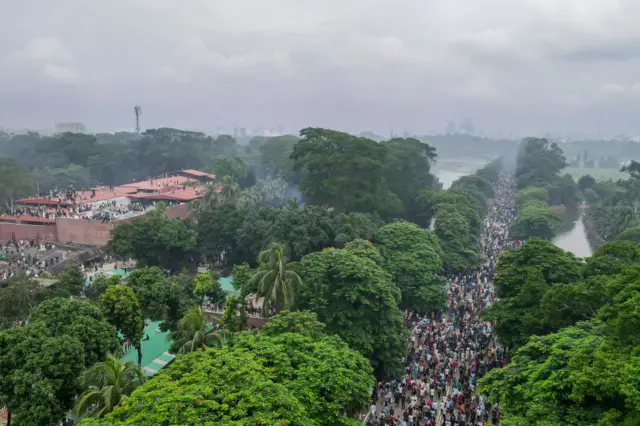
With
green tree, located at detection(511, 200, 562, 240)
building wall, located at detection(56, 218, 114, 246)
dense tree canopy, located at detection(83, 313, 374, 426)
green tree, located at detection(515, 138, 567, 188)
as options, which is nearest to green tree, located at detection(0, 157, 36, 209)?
building wall, located at detection(56, 218, 114, 246)

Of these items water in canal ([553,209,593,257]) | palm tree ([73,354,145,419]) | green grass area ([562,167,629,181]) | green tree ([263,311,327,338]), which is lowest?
water in canal ([553,209,593,257])

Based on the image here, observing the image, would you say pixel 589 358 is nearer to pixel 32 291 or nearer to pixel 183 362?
pixel 183 362

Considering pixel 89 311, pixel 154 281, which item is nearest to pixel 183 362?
pixel 89 311

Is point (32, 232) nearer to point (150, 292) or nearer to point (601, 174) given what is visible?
point (150, 292)

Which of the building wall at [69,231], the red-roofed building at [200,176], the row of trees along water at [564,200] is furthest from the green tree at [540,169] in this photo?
the building wall at [69,231]

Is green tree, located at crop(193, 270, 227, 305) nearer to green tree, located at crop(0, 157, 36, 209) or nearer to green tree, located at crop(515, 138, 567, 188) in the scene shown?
green tree, located at crop(0, 157, 36, 209)

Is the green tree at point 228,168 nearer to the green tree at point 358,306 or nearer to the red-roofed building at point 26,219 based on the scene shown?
the red-roofed building at point 26,219
